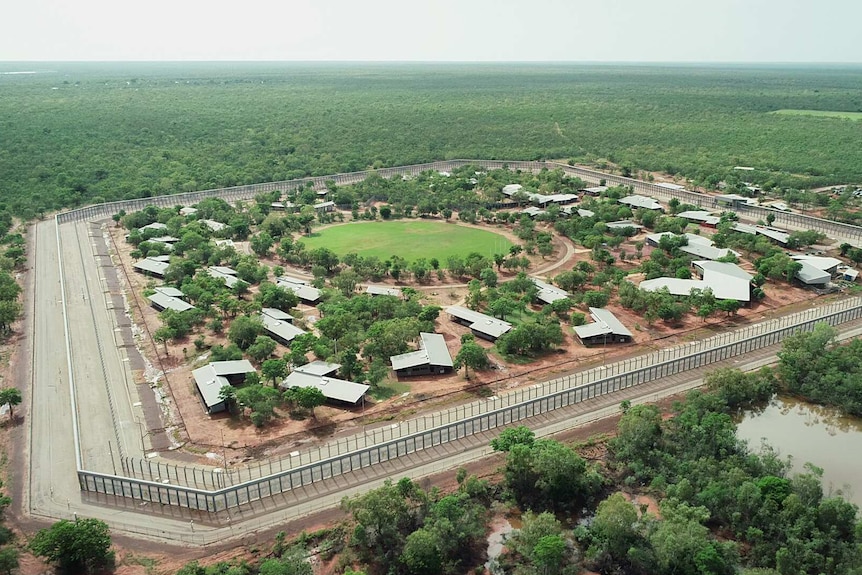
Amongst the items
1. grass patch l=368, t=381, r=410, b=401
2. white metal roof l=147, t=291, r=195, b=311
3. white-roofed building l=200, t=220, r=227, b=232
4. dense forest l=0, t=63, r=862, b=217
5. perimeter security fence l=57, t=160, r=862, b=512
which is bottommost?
grass patch l=368, t=381, r=410, b=401

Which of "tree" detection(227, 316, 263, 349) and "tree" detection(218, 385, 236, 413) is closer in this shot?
"tree" detection(218, 385, 236, 413)

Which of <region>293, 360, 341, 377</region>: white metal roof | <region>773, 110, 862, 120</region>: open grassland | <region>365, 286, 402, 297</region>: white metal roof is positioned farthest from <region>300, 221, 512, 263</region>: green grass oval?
<region>773, 110, 862, 120</region>: open grassland

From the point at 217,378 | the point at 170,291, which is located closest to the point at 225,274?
the point at 170,291

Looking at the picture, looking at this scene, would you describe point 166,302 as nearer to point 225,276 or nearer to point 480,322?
point 225,276

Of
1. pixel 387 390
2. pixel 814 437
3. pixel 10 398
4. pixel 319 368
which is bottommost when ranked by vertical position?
pixel 814 437

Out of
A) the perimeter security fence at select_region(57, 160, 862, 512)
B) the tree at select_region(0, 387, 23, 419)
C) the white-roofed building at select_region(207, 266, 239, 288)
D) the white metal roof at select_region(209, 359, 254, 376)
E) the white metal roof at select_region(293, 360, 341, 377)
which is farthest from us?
the white-roofed building at select_region(207, 266, 239, 288)

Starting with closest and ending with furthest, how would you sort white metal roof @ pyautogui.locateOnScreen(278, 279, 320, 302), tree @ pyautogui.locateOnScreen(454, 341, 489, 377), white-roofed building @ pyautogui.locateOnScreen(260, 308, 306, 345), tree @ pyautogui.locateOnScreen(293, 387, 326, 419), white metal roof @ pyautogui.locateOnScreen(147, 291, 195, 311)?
1. tree @ pyautogui.locateOnScreen(293, 387, 326, 419)
2. tree @ pyautogui.locateOnScreen(454, 341, 489, 377)
3. white-roofed building @ pyautogui.locateOnScreen(260, 308, 306, 345)
4. white metal roof @ pyautogui.locateOnScreen(147, 291, 195, 311)
5. white metal roof @ pyautogui.locateOnScreen(278, 279, 320, 302)

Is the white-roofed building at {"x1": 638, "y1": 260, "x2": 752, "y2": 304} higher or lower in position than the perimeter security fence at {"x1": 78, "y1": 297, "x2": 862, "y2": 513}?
higher

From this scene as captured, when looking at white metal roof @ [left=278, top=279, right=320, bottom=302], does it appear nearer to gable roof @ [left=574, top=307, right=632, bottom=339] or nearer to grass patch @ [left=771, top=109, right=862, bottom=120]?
gable roof @ [left=574, top=307, right=632, bottom=339]
